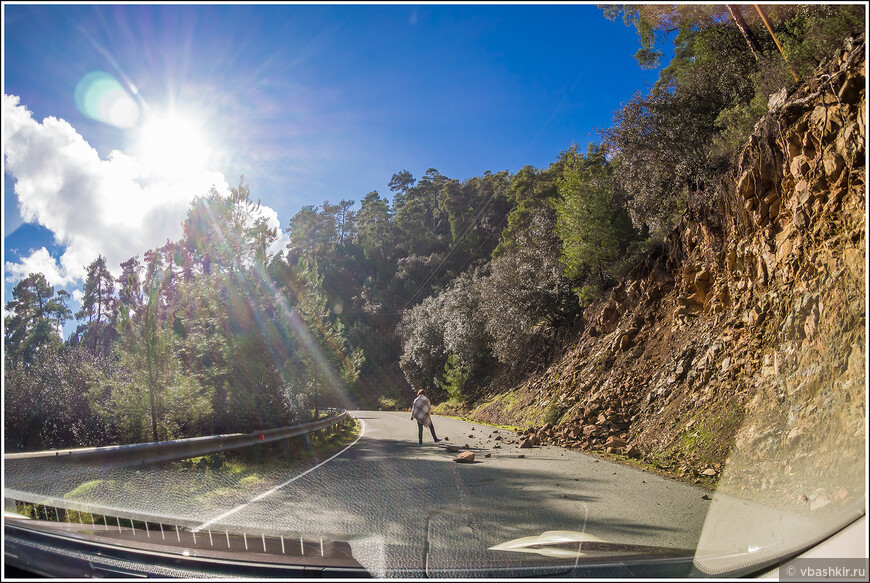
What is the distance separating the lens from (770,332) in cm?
871

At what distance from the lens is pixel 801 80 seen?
32.0 ft

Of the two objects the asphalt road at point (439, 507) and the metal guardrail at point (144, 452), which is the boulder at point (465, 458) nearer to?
the asphalt road at point (439, 507)

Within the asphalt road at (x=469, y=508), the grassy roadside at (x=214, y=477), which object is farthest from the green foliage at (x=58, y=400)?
the asphalt road at (x=469, y=508)

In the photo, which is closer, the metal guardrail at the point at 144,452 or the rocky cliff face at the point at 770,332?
the metal guardrail at the point at 144,452

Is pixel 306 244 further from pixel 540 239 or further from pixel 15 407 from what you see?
pixel 15 407

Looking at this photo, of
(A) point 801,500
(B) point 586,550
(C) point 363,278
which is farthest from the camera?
(C) point 363,278

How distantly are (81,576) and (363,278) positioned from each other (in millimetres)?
77169

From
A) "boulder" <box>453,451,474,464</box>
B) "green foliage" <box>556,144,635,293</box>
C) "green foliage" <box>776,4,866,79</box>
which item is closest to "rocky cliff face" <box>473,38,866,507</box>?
"green foliage" <box>776,4,866,79</box>

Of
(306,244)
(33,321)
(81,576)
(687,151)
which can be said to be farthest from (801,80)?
(306,244)

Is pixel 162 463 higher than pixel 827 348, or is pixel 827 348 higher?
pixel 827 348

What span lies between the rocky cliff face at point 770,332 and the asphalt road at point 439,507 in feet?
4.57

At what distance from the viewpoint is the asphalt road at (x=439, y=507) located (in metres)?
4.19

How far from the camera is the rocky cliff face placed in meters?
6.15

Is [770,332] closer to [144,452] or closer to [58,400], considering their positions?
[144,452]
